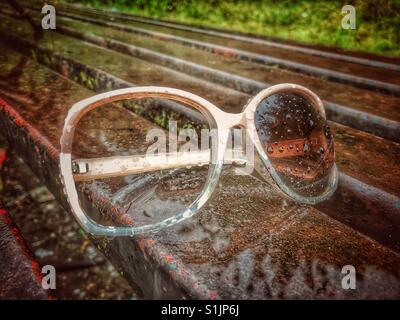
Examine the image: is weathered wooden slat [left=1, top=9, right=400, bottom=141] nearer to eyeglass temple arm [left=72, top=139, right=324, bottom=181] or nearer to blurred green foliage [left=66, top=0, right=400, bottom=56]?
eyeglass temple arm [left=72, top=139, right=324, bottom=181]

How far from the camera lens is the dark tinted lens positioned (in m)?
1.13

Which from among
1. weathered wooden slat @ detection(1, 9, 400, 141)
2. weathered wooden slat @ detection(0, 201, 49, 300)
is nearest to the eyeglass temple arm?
weathered wooden slat @ detection(0, 201, 49, 300)

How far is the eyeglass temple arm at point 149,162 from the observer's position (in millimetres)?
1013

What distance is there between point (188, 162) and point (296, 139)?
45 centimetres

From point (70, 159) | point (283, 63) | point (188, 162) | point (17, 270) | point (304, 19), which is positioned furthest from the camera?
point (304, 19)

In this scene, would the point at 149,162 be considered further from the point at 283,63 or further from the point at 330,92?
the point at 283,63

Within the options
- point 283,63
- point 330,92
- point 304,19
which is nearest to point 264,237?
point 330,92

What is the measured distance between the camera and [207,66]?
7.38 ft

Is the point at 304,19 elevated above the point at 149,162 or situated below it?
above

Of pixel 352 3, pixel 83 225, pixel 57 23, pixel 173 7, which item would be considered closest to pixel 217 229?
pixel 83 225

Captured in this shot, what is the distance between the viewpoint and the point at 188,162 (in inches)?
42.8
